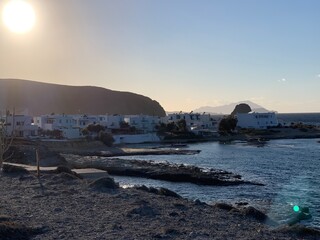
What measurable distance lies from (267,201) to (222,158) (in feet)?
115

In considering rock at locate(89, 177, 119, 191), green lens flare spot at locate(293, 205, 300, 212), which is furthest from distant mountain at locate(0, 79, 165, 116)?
green lens flare spot at locate(293, 205, 300, 212)

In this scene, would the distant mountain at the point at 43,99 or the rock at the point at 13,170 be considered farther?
the distant mountain at the point at 43,99

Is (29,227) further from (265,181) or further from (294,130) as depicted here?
(294,130)

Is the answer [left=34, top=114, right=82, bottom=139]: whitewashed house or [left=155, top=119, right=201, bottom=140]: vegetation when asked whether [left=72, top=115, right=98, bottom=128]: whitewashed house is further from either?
[left=155, top=119, right=201, bottom=140]: vegetation

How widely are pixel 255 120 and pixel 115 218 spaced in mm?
117185

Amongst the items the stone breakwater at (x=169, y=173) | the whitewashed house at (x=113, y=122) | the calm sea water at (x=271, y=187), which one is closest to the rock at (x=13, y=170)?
the calm sea water at (x=271, y=187)

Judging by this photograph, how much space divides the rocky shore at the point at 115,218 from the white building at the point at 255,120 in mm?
110141

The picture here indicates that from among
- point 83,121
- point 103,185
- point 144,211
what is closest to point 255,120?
point 83,121

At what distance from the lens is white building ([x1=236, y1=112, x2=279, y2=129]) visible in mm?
129062

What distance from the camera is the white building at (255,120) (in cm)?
12906

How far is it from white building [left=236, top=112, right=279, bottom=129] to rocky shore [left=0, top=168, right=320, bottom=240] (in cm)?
11014

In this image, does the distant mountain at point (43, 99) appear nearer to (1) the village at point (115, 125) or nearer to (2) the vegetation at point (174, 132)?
(1) the village at point (115, 125)

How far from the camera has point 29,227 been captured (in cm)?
1354

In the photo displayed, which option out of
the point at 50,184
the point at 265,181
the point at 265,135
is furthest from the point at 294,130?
the point at 50,184
